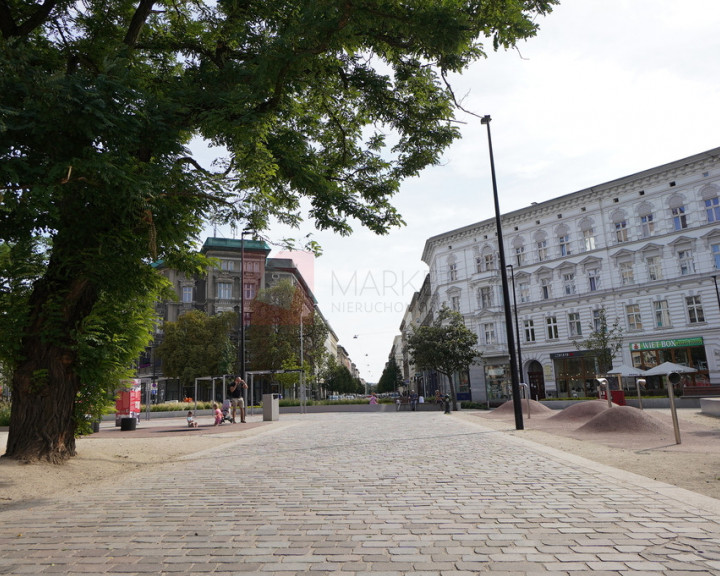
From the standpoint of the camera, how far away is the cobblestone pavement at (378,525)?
3.65 m

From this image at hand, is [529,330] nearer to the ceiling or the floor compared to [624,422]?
nearer to the ceiling

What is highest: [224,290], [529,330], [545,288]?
[224,290]

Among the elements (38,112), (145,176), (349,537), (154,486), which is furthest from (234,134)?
(349,537)

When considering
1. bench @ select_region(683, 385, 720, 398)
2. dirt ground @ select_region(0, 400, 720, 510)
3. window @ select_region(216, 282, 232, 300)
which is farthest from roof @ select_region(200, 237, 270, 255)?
dirt ground @ select_region(0, 400, 720, 510)

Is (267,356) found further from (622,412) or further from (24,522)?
(24,522)

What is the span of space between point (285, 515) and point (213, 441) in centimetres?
1041

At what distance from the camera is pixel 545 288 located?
146 ft

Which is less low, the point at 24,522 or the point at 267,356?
the point at 267,356

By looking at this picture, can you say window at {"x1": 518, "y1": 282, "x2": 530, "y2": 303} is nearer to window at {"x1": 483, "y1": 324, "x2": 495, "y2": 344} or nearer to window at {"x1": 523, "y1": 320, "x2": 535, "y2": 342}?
window at {"x1": 523, "y1": 320, "x2": 535, "y2": 342}

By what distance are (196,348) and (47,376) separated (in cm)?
4489

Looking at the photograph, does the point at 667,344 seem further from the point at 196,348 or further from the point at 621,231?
the point at 196,348

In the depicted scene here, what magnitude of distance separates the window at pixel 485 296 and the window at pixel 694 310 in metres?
15.7

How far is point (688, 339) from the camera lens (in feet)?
116

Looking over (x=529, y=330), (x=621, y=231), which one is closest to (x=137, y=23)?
(x=621, y=231)
